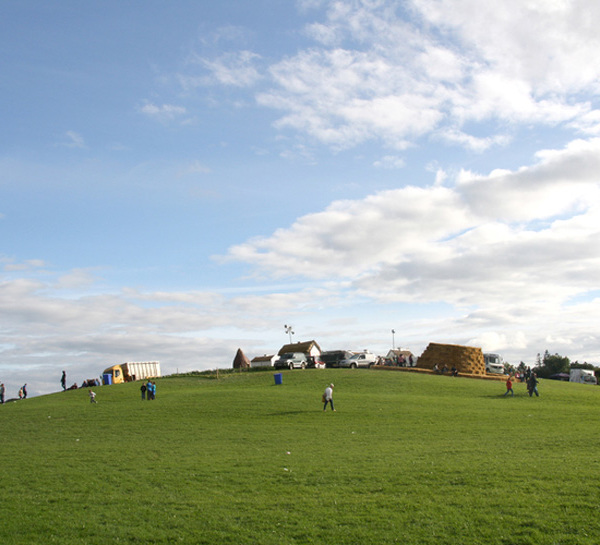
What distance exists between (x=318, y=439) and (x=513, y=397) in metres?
20.8

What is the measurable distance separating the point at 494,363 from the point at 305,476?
51.2m

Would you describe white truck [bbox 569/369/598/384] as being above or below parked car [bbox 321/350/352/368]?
below

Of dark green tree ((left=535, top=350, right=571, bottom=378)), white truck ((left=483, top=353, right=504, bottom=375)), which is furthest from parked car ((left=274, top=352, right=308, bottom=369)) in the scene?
dark green tree ((left=535, top=350, right=571, bottom=378))

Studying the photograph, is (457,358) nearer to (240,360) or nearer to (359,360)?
(359,360)

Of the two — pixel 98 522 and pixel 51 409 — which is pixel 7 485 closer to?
pixel 98 522

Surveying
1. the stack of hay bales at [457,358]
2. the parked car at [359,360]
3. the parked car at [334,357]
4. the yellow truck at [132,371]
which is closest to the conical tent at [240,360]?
the yellow truck at [132,371]

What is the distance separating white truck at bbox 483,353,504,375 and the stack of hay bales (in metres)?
4.19

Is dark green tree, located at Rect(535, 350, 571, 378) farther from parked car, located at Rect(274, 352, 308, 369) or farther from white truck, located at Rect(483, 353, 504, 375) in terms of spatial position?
parked car, located at Rect(274, 352, 308, 369)

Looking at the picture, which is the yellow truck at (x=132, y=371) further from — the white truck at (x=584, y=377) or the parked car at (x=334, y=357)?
the white truck at (x=584, y=377)

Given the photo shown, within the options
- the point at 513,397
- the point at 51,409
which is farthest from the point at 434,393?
the point at 51,409

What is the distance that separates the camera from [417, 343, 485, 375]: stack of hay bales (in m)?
53.7

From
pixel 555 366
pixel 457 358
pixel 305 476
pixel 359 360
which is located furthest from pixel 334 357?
pixel 555 366

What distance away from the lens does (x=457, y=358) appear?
5388 cm

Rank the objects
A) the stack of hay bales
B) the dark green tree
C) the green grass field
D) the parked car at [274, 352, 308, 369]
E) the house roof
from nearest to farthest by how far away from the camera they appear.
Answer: the green grass field, the stack of hay bales, the parked car at [274, 352, 308, 369], the house roof, the dark green tree
